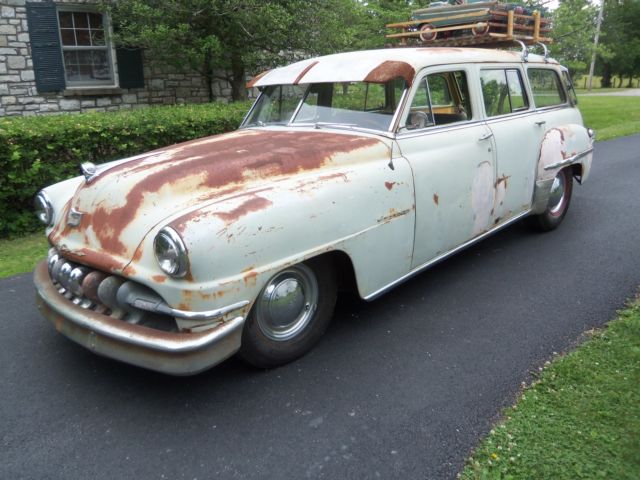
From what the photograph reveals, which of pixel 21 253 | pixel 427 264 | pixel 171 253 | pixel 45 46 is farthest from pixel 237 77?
pixel 171 253

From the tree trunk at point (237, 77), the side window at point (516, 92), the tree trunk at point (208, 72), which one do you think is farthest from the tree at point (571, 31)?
the side window at point (516, 92)

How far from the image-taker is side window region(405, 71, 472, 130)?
3604 mm

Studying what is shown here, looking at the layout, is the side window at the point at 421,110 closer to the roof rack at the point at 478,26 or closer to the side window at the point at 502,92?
the side window at the point at 502,92

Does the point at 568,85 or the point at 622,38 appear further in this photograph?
the point at 622,38

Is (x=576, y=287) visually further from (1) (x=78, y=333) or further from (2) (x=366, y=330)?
(1) (x=78, y=333)

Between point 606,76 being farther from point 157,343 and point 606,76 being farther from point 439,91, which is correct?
point 157,343

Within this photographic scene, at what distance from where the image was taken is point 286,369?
3.03 m

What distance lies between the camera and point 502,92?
176 inches

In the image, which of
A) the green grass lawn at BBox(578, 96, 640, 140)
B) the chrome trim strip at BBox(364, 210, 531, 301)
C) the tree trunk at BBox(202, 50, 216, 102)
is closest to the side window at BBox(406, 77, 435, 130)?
the chrome trim strip at BBox(364, 210, 531, 301)

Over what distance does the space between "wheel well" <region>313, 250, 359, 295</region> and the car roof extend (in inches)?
48.9

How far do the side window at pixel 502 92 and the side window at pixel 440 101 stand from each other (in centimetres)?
20

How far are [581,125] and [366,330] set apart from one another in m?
3.62

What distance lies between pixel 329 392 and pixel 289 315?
0.47 meters

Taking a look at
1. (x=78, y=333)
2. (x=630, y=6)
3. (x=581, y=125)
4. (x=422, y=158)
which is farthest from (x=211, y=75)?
(x=630, y=6)
